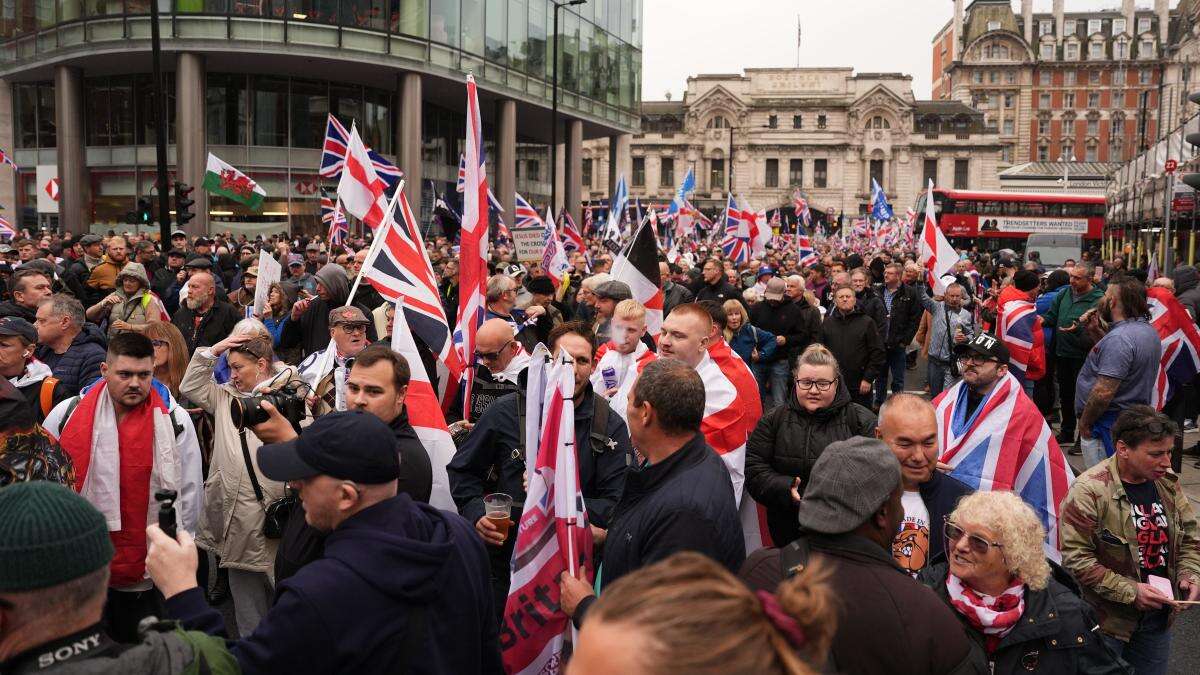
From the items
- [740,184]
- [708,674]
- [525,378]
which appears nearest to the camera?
[708,674]

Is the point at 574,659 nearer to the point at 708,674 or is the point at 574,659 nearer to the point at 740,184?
the point at 708,674

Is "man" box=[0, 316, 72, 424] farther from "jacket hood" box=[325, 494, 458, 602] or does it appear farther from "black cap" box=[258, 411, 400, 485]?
"jacket hood" box=[325, 494, 458, 602]

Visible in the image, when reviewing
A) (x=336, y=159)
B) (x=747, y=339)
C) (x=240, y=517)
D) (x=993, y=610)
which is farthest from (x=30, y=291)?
(x=336, y=159)

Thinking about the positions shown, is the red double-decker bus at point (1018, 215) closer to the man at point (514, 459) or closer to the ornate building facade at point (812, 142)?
the ornate building facade at point (812, 142)

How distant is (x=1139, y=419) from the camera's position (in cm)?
390

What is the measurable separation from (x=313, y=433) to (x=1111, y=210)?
Result: 111ft

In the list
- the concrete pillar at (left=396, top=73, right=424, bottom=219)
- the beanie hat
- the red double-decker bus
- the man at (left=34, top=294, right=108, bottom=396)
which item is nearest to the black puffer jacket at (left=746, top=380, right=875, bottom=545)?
the beanie hat

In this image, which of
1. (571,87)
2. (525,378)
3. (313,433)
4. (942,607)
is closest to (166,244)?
(525,378)

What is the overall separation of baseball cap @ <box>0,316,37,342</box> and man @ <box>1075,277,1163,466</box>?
6.54 metres

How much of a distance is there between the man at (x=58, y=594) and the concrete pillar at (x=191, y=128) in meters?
30.3

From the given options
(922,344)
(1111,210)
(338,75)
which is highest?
(338,75)

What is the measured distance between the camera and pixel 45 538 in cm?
198

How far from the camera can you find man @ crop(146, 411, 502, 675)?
2.42m

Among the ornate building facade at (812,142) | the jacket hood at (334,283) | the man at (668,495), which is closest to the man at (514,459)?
the man at (668,495)
